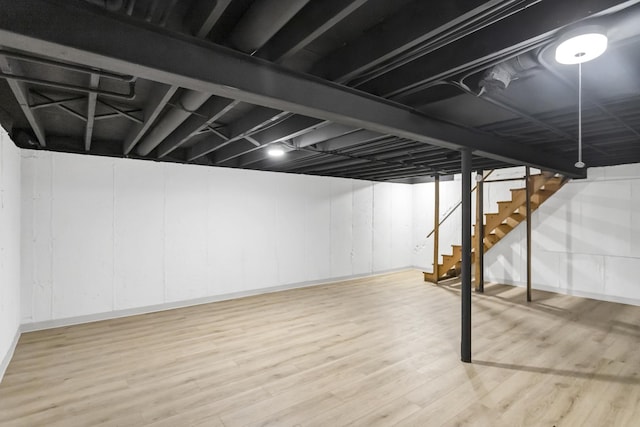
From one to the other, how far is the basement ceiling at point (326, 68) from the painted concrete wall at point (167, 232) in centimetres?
85

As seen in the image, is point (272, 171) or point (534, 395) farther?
point (272, 171)

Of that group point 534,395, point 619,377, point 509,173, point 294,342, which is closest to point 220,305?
point 294,342

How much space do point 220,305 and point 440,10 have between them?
4.74m

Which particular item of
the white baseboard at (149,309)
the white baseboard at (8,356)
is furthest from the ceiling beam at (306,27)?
the white baseboard at (149,309)

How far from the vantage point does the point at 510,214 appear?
6.03 metres

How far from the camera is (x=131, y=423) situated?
2113mm

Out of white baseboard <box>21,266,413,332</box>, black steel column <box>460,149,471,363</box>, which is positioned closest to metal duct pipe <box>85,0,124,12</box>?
Answer: black steel column <box>460,149,471,363</box>

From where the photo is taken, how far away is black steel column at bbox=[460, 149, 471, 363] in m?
3.04

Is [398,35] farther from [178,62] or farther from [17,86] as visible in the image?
[17,86]

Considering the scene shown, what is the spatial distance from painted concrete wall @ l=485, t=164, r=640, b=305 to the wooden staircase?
232 millimetres

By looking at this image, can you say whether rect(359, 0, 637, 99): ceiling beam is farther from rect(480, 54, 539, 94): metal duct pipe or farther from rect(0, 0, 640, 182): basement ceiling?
rect(480, 54, 539, 94): metal duct pipe

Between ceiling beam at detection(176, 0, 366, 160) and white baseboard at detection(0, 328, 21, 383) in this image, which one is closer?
ceiling beam at detection(176, 0, 366, 160)

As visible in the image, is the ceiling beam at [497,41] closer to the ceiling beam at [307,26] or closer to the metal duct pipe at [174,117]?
Result: the ceiling beam at [307,26]

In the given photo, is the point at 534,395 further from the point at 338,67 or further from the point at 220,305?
the point at 220,305
